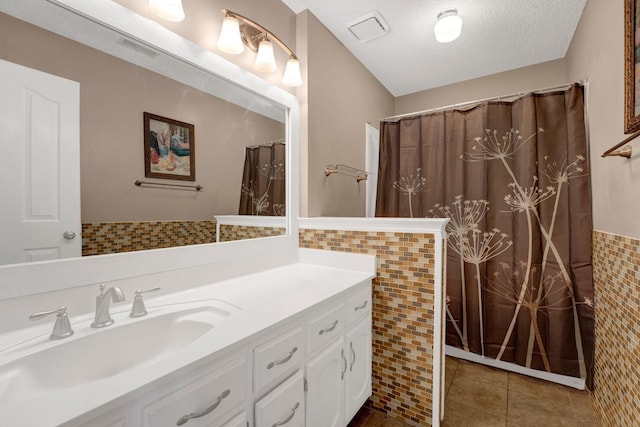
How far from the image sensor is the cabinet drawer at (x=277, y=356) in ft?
2.79

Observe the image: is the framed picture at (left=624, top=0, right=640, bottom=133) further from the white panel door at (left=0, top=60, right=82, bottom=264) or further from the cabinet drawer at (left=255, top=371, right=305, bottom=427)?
the white panel door at (left=0, top=60, right=82, bottom=264)

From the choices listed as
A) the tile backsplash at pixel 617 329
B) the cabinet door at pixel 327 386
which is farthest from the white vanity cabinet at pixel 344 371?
the tile backsplash at pixel 617 329

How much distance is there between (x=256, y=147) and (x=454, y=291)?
5.96ft

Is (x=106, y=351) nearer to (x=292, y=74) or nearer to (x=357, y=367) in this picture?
(x=357, y=367)

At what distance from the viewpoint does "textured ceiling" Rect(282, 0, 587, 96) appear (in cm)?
172

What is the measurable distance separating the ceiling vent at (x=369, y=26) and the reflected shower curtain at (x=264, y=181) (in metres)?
1.02

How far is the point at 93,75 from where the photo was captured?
3.16ft

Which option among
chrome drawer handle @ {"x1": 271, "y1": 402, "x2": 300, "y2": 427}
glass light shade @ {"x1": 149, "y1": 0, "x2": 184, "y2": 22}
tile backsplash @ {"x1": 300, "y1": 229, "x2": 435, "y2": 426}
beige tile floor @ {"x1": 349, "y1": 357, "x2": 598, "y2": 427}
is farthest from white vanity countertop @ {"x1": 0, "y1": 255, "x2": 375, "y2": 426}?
glass light shade @ {"x1": 149, "y1": 0, "x2": 184, "y2": 22}

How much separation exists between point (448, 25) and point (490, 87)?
1.15m

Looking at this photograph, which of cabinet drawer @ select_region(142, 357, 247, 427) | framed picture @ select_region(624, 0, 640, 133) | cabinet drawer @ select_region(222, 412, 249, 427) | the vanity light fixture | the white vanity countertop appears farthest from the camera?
the vanity light fixture

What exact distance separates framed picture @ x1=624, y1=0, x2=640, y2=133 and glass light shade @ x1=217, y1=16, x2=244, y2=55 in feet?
5.39

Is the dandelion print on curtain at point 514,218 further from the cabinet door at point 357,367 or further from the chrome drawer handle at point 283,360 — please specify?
the chrome drawer handle at point 283,360

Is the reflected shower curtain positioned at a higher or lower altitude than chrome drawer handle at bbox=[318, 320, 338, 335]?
higher

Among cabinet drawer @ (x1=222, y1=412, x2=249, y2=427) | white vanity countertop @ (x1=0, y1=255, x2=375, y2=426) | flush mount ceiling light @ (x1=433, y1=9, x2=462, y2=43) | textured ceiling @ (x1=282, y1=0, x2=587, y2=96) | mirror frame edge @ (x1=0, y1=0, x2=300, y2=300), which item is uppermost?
textured ceiling @ (x1=282, y1=0, x2=587, y2=96)
